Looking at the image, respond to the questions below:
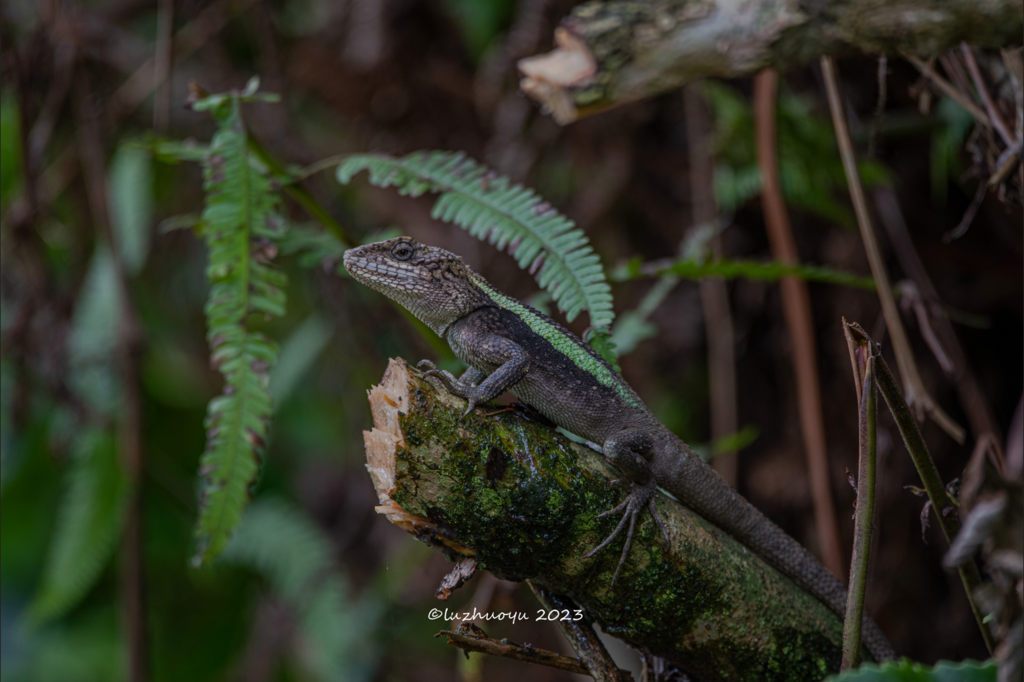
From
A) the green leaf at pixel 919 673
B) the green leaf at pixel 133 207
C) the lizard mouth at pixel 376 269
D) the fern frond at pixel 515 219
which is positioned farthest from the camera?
the green leaf at pixel 133 207

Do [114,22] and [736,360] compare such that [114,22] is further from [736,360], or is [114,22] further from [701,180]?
[736,360]

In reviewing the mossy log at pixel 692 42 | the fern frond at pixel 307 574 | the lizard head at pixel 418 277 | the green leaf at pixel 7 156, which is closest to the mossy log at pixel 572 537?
the lizard head at pixel 418 277

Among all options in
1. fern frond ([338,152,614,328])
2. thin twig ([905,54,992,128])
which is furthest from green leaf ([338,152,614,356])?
thin twig ([905,54,992,128])

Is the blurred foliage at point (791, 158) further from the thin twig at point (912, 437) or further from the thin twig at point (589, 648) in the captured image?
the thin twig at point (589, 648)

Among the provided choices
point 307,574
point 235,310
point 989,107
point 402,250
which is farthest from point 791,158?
point 307,574

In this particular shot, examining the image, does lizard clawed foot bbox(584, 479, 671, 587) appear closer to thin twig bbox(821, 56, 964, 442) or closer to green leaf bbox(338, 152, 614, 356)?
green leaf bbox(338, 152, 614, 356)

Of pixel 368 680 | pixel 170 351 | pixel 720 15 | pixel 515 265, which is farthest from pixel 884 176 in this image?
pixel 170 351
